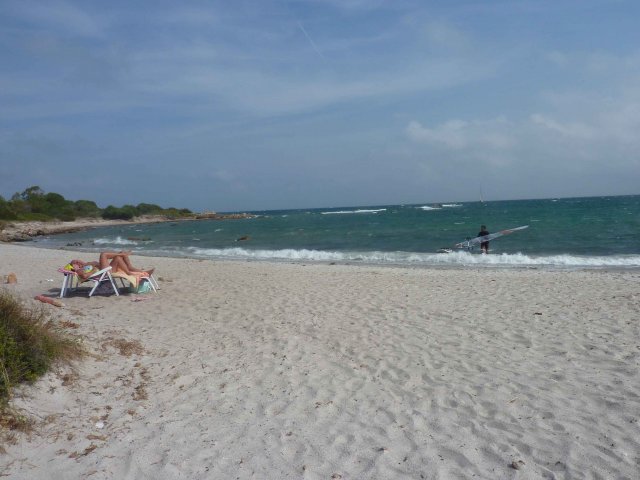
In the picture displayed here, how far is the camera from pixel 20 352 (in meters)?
4.49

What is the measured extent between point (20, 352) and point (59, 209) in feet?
263

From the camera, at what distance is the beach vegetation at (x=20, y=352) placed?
158 inches

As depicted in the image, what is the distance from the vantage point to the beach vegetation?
401cm

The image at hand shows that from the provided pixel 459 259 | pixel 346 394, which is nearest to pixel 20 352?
pixel 346 394

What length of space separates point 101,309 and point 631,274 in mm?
12685

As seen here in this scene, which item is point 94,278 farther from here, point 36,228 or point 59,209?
point 59,209

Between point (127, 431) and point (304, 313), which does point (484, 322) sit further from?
point (127, 431)

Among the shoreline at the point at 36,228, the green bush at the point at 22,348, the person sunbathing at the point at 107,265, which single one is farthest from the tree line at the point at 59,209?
the green bush at the point at 22,348

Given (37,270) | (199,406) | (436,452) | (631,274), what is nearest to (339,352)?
(199,406)

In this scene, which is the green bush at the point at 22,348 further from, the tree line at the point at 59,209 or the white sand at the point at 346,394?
the tree line at the point at 59,209

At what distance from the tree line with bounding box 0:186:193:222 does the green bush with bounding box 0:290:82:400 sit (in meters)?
60.7

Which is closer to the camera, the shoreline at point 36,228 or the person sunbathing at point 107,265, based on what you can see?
the person sunbathing at point 107,265

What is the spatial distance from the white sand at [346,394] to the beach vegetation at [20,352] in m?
0.17

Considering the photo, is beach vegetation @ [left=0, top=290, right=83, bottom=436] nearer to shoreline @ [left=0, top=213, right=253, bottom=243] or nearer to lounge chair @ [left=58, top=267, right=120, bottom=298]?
lounge chair @ [left=58, top=267, right=120, bottom=298]
